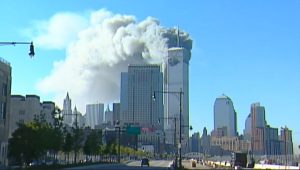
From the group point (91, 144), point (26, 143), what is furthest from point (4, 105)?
point (26, 143)

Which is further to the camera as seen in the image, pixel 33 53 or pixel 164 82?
pixel 164 82

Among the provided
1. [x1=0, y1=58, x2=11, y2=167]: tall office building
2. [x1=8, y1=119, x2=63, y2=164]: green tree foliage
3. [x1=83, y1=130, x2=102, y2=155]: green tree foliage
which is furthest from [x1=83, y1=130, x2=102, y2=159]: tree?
[x1=8, y1=119, x2=63, y2=164]: green tree foliage

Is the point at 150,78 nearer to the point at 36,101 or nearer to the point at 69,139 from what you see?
the point at 36,101

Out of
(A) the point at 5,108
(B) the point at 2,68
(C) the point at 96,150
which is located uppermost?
(B) the point at 2,68

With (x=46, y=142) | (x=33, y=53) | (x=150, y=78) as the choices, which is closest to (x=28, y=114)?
(x=150, y=78)

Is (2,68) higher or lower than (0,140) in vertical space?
higher

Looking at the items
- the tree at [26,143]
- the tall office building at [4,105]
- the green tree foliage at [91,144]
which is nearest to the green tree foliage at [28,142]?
the tree at [26,143]

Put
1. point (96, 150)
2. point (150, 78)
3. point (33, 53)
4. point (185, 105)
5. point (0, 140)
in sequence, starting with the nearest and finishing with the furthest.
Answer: point (33, 53) < point (0, 140) < point (96, 150) < point (185, 105) < point (150, 78)

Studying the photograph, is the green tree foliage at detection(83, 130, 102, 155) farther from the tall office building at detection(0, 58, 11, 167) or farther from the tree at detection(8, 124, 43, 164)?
the tree at detection(8, 124, 43, 164)
